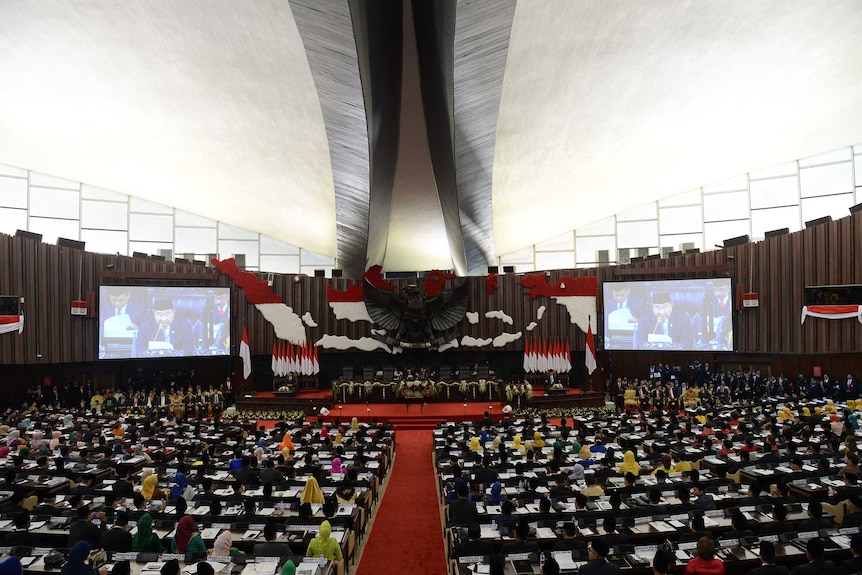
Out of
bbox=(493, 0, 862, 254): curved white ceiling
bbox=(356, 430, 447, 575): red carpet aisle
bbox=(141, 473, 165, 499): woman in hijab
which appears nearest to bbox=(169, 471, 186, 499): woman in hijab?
bbox=(141, 473, 165, 499): woman in hijab

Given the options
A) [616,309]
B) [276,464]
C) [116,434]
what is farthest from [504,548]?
[616,309]

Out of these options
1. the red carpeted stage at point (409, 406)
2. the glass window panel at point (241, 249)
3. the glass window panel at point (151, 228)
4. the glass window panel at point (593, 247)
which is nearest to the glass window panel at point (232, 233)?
the glass window panel at point (241, 249)

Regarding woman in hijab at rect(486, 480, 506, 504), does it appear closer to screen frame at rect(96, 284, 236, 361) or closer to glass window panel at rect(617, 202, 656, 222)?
screen frame at rect(96, 284, 236, 361)

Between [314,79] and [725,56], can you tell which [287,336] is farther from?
[725,56]

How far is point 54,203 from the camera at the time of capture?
952 inches

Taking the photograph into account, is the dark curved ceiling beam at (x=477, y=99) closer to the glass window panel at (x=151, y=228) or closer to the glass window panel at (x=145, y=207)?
the glass window panel at (x=151, y=228)

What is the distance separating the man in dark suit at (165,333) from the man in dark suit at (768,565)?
19.6m

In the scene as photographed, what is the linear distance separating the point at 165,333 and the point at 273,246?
8.85m

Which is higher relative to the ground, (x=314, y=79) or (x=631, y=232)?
(x=314, y=79)

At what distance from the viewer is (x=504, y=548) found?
5594 millimetres

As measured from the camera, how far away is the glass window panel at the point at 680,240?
25094mm

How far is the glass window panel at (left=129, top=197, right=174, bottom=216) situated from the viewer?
85.1ft

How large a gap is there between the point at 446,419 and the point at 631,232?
14965 mm

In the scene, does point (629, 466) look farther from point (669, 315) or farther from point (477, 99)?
point (669, 315)
